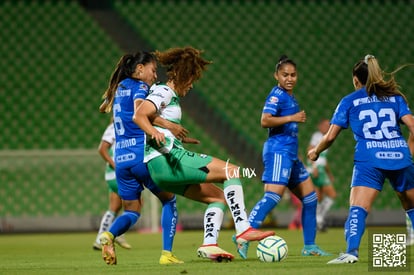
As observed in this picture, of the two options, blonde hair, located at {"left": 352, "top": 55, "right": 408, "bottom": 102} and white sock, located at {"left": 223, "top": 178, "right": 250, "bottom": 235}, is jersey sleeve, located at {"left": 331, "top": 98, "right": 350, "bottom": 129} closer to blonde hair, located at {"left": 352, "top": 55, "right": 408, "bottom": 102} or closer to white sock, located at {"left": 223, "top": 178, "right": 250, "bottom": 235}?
blonde hair, located at {"left": 352, "top": 55, "right": 408, "bottom": 102}

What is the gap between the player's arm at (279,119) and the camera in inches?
320

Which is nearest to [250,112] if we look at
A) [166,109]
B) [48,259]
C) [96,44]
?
[96,44]

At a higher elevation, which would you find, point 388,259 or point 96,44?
point 96,44

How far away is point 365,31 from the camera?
720 inches

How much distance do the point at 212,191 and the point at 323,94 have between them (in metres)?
11.0

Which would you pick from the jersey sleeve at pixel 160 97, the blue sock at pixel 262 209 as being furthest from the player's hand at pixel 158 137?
the blue sock at pixel 262 209

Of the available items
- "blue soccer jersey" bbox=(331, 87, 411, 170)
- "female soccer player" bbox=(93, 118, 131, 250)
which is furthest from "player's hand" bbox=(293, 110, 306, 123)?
"female soccer player" bbox=(93, 118, 131, 250)

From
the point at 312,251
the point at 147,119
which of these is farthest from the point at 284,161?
the point at 147,119

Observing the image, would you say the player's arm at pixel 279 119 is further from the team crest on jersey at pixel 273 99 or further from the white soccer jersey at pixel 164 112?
the white soccer jersey at pixel 164 112

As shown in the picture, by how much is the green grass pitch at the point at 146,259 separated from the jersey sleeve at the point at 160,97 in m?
1.36

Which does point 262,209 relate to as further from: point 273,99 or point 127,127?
point 127,127

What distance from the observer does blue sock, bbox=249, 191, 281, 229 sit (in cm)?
814

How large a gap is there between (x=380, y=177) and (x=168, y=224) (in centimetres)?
196

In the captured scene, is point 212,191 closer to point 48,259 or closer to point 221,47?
point 48,259
